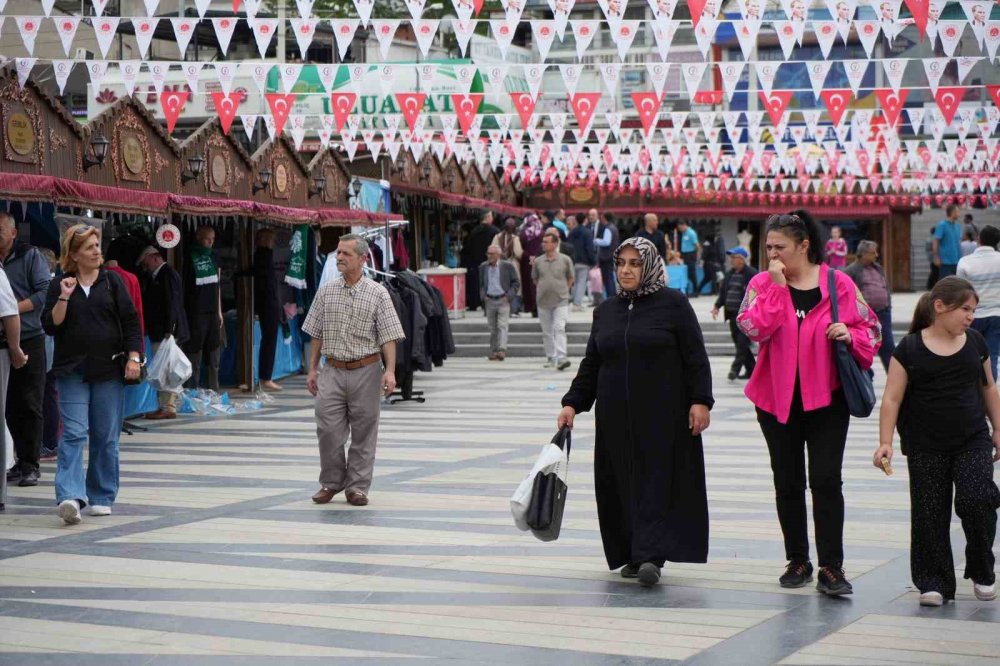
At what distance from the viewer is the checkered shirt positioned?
9.30m

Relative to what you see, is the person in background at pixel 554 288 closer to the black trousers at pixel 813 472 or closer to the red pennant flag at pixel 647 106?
the red pennant flag at pixel 647 106

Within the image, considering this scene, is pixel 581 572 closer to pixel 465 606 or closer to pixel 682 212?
pixel 465 606

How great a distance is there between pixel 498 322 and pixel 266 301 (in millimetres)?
6281

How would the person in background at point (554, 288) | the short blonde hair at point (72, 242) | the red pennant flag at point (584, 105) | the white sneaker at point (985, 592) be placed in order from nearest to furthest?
the white sneaker at point (985, 592)
the short blonde hair at point (72, 242)
the red pennant flag at point (584, 105)
the person in background at point (554, 288)

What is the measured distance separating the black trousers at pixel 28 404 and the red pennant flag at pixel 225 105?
20.6 ft

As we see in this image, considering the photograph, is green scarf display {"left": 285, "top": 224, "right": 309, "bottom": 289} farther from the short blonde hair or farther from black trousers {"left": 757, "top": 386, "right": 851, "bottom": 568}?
black trousers {"left": 757, "top": 386, "right": 851, "bottom": 568}

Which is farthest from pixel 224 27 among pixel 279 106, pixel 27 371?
pixel 27 371

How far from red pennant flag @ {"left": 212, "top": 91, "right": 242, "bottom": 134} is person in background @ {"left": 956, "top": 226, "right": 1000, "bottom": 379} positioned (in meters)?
7.89

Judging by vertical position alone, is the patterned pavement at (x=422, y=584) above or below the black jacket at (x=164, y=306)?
below

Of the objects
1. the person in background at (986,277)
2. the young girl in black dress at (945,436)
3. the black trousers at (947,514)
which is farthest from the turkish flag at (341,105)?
the black trousers at (947,514)

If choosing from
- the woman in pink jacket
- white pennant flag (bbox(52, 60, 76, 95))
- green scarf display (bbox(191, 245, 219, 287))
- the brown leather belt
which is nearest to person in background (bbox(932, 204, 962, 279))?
green scarf display (bbox(191, 245, 219, 287))

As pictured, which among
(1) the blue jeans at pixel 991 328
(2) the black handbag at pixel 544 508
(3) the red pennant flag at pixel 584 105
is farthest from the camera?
(3) the red pennant flag at pixel 584 105

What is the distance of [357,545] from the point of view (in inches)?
312

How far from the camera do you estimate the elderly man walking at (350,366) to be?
9312 mm
